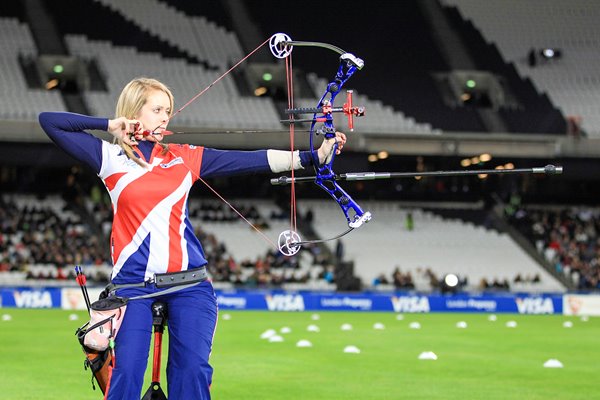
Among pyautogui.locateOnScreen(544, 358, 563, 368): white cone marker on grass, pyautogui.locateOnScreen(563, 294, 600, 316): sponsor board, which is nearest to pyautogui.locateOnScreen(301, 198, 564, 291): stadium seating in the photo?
pyautogui.locateOnScreen(563, 294, 600, 316): sponsor board

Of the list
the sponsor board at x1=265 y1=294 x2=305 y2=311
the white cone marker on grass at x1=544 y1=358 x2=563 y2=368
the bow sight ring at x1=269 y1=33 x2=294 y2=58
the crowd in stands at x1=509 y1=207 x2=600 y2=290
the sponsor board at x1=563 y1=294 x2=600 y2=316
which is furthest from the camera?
the crowd in stands at x1=509 y1=207 x2=600 y2=290

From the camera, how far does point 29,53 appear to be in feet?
151

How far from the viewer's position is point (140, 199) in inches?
268

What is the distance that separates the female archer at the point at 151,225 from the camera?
653 cm

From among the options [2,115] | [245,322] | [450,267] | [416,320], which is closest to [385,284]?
[450,267]

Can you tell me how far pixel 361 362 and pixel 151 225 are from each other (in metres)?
11.3

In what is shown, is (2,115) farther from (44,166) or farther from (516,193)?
(516,193)

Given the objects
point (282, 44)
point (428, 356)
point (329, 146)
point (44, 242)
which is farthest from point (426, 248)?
point (329, 146)

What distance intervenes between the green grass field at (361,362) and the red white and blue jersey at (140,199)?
597 centimetres

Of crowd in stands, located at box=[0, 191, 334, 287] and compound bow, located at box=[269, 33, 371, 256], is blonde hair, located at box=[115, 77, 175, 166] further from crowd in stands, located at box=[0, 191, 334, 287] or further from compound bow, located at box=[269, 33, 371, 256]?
crowd in stands, located at box=[0, 191, 334, 287]

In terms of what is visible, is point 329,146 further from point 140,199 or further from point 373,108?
point 373,108

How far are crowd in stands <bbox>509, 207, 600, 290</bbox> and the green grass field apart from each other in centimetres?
1445

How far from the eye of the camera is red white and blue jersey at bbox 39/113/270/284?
268 inches

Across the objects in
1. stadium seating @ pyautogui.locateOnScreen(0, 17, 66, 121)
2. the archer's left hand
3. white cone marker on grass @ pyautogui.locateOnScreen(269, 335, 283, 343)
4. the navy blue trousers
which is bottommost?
white cone marker on grass @ pyautogui.locateOnScreen(269, 335, 283, 343)
